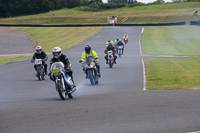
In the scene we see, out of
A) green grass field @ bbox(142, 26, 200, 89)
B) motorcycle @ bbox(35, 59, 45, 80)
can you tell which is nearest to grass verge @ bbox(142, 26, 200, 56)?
green grass field @ bbox(142, 26, 200, 89)

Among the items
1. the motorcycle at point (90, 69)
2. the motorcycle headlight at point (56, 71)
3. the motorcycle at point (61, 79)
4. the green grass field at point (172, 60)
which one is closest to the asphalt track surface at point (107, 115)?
the motorcycle at point (61, 79)

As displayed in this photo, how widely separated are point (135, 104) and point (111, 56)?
51.3 ft

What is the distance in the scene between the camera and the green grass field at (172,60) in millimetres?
17578

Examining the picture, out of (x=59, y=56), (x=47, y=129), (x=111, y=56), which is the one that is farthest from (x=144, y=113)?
(x=111, y=56)

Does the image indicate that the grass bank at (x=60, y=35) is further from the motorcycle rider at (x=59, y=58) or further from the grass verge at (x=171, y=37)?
the motorcycle rider at (x=59, y=58)

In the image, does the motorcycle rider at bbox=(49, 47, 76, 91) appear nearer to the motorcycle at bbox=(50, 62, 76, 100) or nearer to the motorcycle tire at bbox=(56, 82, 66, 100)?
the motorcycle at bbox=(50, 62, 76, 100)

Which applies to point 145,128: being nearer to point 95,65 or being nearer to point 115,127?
point 115,127

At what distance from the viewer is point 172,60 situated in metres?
31.1

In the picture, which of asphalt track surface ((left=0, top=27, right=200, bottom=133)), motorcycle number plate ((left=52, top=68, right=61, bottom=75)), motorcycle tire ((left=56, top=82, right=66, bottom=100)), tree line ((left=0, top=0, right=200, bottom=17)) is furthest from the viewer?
tree line ((left=0, top=0, right=200, bottom=17))

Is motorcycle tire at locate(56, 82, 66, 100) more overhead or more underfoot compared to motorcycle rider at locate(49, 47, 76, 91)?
more underfoot

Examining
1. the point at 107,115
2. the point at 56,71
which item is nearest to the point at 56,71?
the point at 56,71

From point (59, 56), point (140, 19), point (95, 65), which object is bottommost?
point (140, 19)

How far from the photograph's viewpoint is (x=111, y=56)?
84.6 feet

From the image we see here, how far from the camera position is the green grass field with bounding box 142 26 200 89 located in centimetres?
1758
